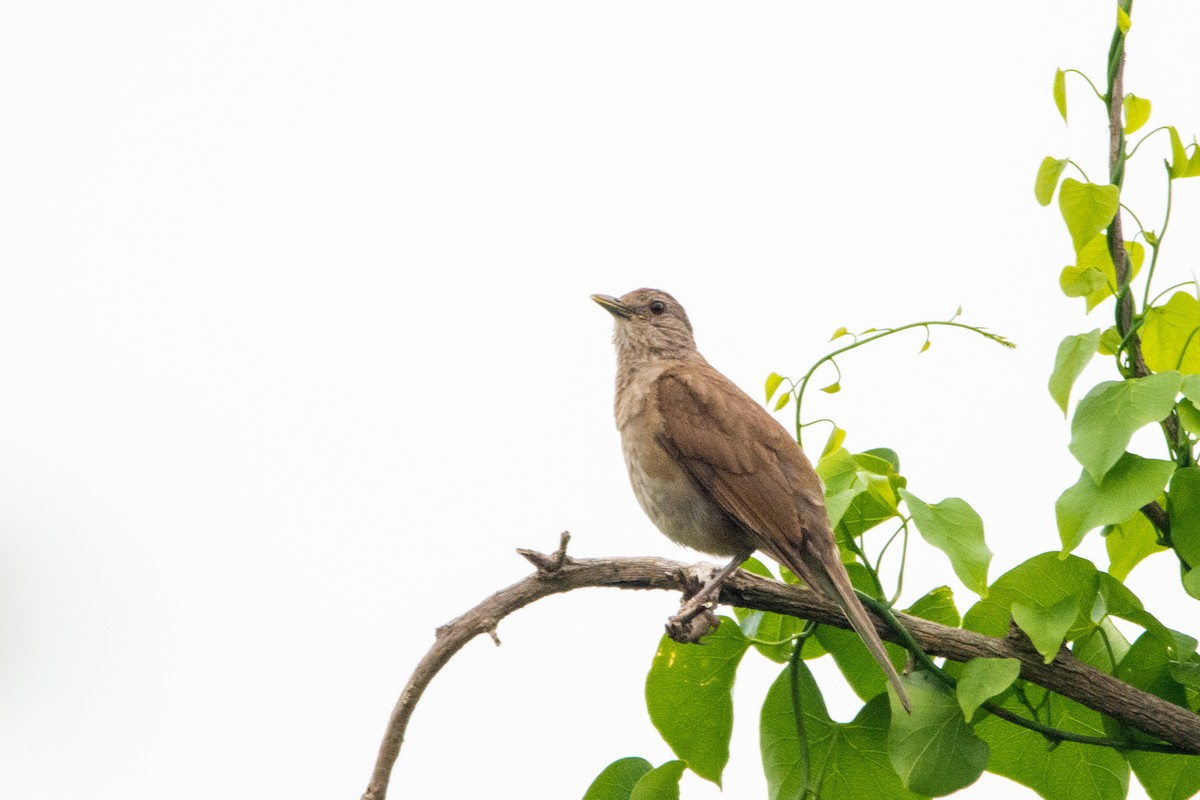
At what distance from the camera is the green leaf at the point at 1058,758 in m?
3.26

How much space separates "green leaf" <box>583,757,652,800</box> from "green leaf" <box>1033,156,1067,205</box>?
187 cm

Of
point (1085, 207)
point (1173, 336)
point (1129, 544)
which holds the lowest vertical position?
point (1129, 544)

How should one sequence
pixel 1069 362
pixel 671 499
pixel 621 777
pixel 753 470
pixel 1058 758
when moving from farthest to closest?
pixel 671 499, pixel 753 470, pixel 621 777, pixel 1058 758, pixel 1069 362

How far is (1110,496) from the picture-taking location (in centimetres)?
286

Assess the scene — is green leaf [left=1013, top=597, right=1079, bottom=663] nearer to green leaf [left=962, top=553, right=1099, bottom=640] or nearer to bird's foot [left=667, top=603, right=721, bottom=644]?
green leaf [left=962, top=553, right=1099, bottom=640]

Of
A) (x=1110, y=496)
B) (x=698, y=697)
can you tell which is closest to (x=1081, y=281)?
(x=1110, y=496)

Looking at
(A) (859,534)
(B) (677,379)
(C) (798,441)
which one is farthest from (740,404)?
(A) (859,534)

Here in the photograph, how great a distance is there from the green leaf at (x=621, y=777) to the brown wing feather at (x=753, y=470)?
0.71 meters

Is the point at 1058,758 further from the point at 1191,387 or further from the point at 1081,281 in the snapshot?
the point at 1081,281

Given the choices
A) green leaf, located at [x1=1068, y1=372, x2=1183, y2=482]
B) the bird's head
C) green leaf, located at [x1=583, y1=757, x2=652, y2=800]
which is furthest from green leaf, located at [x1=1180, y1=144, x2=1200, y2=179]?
the bird's head

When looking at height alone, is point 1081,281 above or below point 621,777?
above

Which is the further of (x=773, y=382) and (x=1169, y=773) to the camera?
(x=773, y=382)

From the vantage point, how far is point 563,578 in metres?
3.22

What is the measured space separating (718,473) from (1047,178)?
1684 mm
